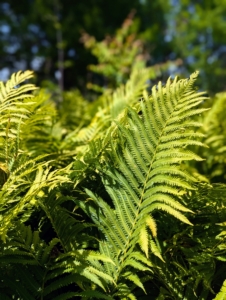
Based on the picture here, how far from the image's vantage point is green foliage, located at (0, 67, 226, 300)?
0.82m

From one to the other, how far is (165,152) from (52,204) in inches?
11.2

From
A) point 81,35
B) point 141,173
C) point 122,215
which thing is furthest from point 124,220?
point 81,35

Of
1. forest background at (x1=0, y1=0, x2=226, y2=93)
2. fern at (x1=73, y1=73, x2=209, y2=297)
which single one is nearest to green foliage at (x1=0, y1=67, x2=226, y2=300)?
fern at (x1=73, y1=73, x2=209, y2=297)

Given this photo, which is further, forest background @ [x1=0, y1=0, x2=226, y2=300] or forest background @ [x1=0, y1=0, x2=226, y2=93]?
forest background @ [x1=0, y1=0, x2=226, y2=93]

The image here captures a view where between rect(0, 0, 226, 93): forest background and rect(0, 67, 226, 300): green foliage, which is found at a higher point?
rect(0, 0, 226, 93): forest background

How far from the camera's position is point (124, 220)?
89 centimetres

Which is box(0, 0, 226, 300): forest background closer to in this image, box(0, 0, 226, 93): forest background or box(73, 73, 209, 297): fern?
box(73, 73, 209, 297): fern

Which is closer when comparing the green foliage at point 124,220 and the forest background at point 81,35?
the green foliage at point 124,220

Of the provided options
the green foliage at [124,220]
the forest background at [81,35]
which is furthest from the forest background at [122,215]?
the forest background at [81,35]

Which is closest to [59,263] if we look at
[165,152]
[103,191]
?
[103,191]

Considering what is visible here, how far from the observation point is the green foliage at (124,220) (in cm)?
82

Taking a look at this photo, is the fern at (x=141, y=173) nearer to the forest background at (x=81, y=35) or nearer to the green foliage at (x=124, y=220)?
the green foliage at (x=124, y=220)

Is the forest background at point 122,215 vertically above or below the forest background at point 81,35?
below

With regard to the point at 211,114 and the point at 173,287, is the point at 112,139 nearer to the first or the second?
the point at 173,287
